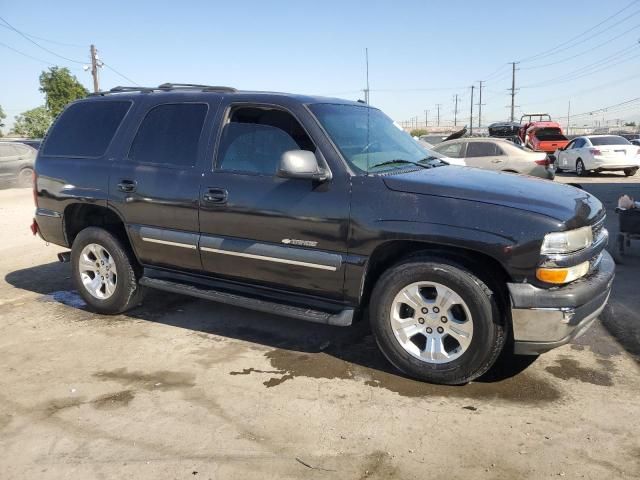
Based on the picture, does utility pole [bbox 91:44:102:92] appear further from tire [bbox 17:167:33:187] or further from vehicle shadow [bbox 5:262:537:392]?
vehicle shadow [bbox 5:262:537:392]

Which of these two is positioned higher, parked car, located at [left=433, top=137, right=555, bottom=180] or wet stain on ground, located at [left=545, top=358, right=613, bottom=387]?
parked car, located at [left=433, top=137, right=555, bottom=180]

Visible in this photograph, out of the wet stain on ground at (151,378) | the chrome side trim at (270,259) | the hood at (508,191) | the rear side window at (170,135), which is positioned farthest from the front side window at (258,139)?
the wet stain on ground at (151,378)

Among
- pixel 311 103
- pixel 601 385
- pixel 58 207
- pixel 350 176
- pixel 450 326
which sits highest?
pixel 311 103

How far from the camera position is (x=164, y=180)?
14.9 feet

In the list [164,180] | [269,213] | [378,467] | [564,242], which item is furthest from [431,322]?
[164,180]

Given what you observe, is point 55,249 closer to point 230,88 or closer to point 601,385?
point 230,88

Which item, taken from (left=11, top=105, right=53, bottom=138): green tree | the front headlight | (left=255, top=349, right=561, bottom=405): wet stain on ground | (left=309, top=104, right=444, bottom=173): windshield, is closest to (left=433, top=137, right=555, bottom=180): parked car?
(left=309, top=104, right=444, bottom=173): windshield

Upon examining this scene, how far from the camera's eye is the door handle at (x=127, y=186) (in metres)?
4.70

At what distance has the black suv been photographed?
11.1ft

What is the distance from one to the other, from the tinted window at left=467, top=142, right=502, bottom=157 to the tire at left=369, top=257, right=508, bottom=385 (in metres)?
10.1

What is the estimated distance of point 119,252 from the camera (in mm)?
4977

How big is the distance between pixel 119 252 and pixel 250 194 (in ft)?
5.36

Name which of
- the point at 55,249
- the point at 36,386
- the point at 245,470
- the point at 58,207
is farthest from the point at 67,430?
the point at 55,249

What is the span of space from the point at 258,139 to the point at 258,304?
1.27m
